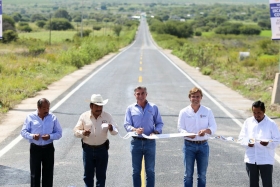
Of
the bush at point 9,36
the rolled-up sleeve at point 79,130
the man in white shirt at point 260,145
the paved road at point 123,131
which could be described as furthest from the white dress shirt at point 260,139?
the bush at point 9,36

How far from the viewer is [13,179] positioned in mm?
9898

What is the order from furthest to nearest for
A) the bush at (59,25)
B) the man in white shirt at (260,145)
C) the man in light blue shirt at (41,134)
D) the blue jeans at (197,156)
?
the bush at (59,25) → the blue jeans at (197,156) → the man in light blue shirt at (41,134) → the man in white shirt at (260,145)

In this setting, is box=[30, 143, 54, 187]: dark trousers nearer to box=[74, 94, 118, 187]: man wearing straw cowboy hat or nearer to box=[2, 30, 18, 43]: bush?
box=[74, 94, 118, 187]: man wearing straw cowboy hat

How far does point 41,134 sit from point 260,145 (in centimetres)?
317

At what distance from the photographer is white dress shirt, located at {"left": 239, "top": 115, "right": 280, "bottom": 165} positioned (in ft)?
26.0

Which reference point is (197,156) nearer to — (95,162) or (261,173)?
(261,173)

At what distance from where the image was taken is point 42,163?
28.3ft

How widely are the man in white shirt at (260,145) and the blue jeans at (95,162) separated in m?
2.07

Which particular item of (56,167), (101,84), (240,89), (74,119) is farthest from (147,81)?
(56,167)

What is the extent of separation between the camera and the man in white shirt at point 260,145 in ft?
26.0

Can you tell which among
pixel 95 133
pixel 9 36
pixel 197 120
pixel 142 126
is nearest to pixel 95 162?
pixel 95 133

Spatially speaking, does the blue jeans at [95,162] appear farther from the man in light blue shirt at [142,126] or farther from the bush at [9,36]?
the bush at [9,36]

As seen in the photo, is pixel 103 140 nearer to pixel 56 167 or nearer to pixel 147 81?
pixel 56 167

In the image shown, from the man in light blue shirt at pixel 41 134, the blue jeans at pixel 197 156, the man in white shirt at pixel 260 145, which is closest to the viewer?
the man in white shirt at pixel 260 145
